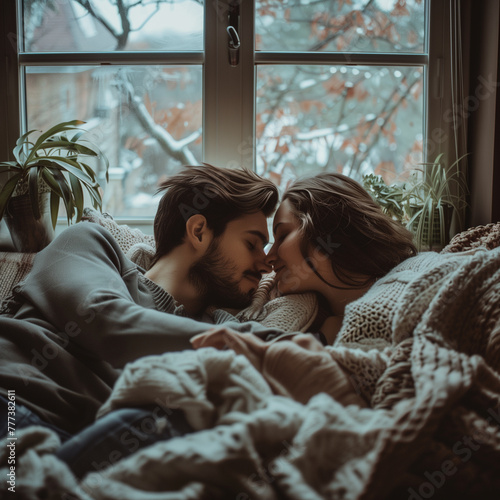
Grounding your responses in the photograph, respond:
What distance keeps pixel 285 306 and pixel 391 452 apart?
2.41ft

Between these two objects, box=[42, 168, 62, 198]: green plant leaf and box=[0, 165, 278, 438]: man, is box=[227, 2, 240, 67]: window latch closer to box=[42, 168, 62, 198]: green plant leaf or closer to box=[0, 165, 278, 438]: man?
box=[0, 165, 278, 438]: man

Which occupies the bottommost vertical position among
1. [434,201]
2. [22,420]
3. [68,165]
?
[22,420]

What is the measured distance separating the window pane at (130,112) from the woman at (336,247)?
2.82ft

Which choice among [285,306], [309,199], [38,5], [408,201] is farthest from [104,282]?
[38,5]

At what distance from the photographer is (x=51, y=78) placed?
7.09 ft

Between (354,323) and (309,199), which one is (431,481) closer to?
(354,323)

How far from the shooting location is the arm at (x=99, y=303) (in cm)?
98

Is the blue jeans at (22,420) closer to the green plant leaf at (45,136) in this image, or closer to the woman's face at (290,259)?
the woman's face at (290,259)

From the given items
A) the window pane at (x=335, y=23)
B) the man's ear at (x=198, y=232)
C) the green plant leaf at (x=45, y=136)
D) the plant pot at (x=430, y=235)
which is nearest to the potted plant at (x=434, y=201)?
the plant pot at (x=430, y=235)

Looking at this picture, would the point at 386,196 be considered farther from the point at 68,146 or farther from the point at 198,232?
the point at 68,146

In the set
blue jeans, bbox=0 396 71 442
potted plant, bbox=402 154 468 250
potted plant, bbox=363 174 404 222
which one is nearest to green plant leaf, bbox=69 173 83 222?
blue jeans, bbox=0 396 71 442

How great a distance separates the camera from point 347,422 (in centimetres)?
68

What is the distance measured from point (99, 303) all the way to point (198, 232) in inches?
22.1

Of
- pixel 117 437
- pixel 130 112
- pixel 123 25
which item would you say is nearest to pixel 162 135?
pixel 130 112
